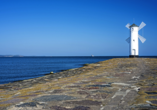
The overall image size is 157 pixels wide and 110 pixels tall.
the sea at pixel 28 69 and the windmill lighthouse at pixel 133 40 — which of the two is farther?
the windmill lighthouse at pixel 133 40

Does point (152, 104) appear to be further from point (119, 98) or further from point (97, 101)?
point (97, 101)

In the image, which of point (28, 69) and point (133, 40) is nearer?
point (28, 69)

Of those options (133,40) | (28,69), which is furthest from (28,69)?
(133,40)

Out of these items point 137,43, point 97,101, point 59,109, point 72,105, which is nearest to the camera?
point 59,109

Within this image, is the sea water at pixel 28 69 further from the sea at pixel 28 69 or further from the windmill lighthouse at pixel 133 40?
the windmill lighthouse at pixel 133 40

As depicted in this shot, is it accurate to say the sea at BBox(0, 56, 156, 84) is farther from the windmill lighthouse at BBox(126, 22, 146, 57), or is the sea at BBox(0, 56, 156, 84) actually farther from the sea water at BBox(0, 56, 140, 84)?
the windmill lighthouse at BBox(126, 22, 146, 57)

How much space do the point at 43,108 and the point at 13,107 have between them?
710 mm

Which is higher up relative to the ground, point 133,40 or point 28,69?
point 133,40

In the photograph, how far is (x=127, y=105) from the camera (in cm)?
368

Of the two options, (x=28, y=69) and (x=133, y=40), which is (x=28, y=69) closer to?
(x=28, y=69)

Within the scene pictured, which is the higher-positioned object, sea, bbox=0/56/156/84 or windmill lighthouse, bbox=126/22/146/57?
windmill lighthouse, bbox=126/22/146/57

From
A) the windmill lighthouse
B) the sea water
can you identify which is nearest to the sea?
the sea water

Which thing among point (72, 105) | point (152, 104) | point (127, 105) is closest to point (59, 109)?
point (72, 105)

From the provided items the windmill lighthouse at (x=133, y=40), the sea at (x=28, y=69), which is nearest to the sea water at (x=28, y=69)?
the sea at (x=28, y=69)
